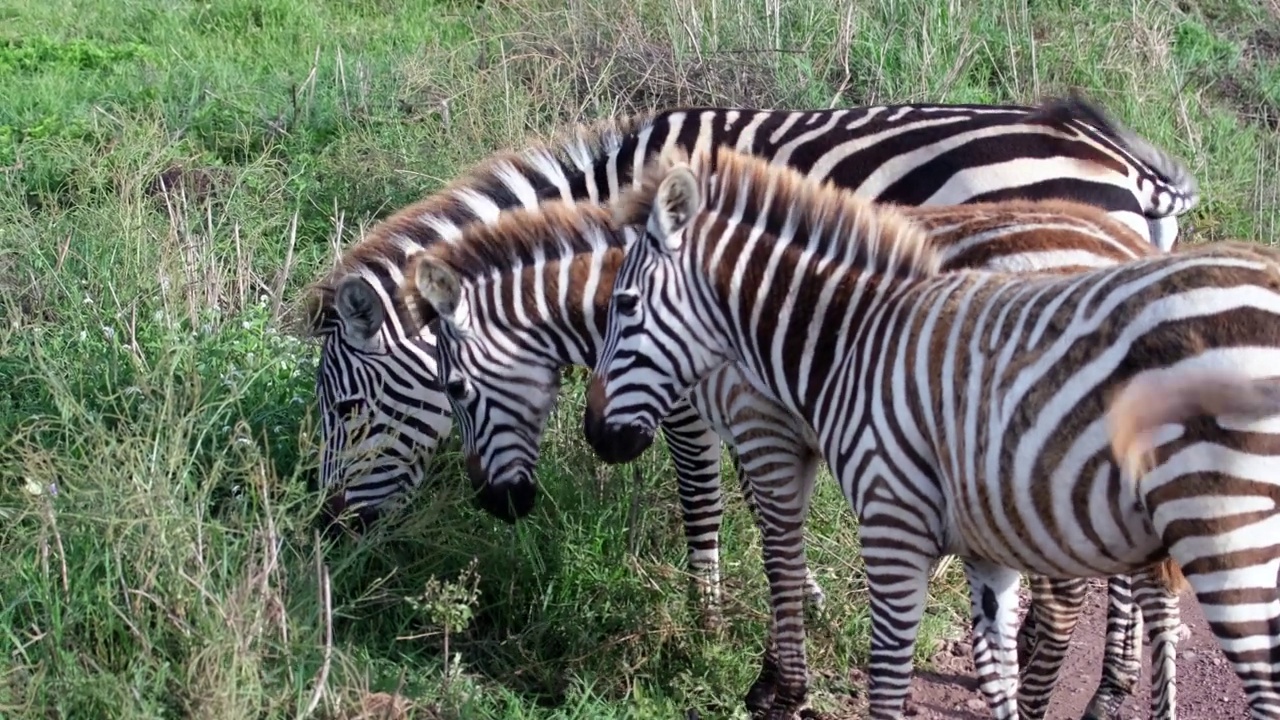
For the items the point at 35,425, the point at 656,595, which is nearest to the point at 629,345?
the point at 656,595

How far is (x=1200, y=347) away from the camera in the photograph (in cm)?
315

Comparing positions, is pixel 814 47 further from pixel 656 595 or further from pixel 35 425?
pixel 35 425

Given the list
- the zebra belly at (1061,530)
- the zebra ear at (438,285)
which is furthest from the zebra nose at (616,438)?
the zebra belly at (1061,530)

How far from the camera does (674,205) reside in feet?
14.0

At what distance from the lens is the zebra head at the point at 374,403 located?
530cm

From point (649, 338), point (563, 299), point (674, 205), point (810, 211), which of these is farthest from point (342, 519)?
point (810, 211)

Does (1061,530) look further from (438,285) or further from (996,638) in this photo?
(438,285)

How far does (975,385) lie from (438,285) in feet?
6.76

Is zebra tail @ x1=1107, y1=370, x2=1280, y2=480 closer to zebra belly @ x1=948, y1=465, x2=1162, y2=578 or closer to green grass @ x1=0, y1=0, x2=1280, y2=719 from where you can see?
zebra belly @ x1=948, y1=465, x2=1162, y2=578

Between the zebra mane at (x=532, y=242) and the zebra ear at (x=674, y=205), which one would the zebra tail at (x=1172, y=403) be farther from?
the zebra mane at (x=532, y=242)

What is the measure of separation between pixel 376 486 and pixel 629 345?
1.62m

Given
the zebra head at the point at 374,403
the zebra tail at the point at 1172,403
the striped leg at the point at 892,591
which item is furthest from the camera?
the zebra head at the point at 374,403

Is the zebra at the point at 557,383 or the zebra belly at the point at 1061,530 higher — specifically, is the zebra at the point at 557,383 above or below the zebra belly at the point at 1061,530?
below

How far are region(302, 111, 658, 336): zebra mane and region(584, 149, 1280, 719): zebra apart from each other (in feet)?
3.88
